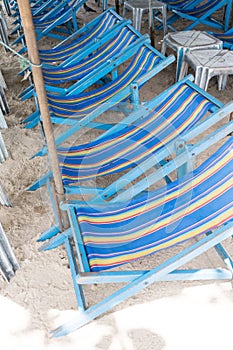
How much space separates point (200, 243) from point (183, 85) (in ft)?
3.92

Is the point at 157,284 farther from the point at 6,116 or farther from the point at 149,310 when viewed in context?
the point at 6,116

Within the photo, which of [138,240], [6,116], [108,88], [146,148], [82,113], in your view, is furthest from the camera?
[6,116]

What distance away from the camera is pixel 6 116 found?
3453mm

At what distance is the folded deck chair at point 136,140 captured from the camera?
225cm

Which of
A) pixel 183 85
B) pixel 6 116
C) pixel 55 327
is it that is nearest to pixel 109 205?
pixel 55 327

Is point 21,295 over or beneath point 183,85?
beneath

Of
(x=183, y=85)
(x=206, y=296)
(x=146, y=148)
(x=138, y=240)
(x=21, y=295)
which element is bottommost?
(x=206, y=296)

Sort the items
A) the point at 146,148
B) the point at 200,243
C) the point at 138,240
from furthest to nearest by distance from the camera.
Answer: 1. the point at 146,148
2. the point at 138,240
3. the point at 200,243

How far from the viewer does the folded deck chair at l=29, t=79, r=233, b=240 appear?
2.25 m

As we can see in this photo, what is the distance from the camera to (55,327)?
188 centimetres

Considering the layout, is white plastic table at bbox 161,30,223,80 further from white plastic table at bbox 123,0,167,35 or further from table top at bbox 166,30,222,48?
white plastic table at bbox 123,0,167,35

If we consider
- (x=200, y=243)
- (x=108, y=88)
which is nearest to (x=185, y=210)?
(x=200, y=243)

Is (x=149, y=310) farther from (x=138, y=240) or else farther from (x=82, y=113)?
(x=82, y=113)

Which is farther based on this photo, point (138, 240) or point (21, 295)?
point (21, 295)
